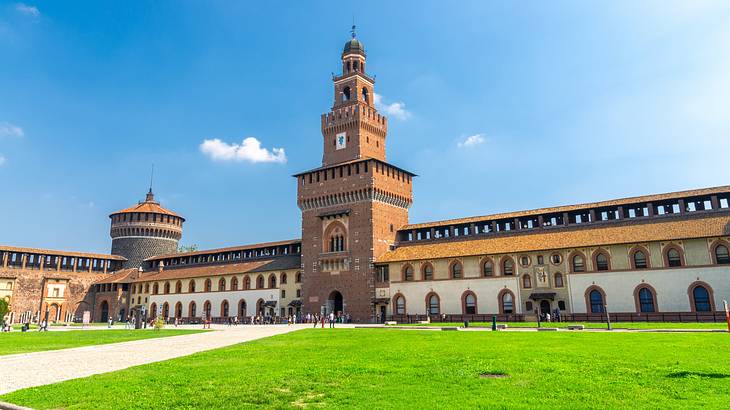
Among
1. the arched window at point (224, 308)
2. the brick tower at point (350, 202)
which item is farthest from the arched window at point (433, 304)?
Answer: the arched window at point (224, 308)

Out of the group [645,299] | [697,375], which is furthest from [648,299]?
[697,375]

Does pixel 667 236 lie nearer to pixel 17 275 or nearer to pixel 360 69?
pixel 360 69

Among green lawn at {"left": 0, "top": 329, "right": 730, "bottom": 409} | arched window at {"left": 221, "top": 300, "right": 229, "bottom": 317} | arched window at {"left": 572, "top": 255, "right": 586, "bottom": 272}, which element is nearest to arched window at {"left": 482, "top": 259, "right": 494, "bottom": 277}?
arched window at {"left": 572, "top": 255, "right": 586, "bottom": 272}

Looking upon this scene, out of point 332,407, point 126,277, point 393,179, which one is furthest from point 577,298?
point 126,277

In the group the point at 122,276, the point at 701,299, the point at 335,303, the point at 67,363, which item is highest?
the point at 122,276

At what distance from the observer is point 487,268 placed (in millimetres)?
50719

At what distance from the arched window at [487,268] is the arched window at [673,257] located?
582 inches

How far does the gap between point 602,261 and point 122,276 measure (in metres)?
71.0

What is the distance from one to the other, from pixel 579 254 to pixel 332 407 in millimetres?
41112

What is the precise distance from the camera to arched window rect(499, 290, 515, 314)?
48725mm

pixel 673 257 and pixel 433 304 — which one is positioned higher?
pixel 673 257

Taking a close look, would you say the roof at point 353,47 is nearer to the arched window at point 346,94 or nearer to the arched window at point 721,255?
the arched window at point 346,94

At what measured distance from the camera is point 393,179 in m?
62.3

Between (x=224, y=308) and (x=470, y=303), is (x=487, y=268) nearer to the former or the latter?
(x=470, y=303)
